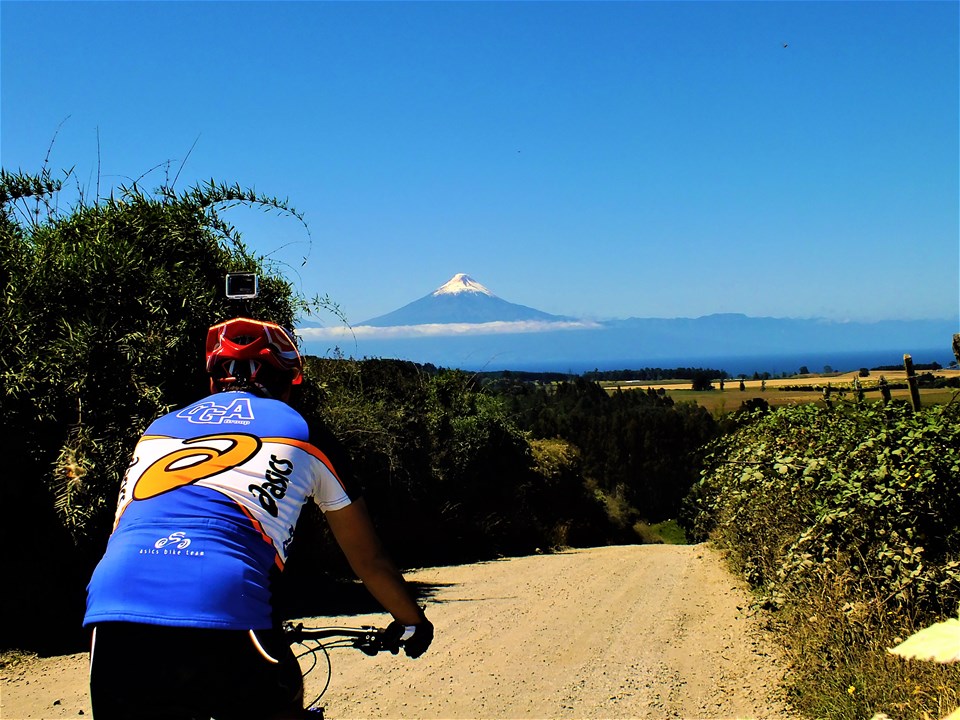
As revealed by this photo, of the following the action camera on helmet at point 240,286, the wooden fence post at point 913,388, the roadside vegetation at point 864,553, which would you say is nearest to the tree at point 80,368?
the action camera on helmet at point 240,286

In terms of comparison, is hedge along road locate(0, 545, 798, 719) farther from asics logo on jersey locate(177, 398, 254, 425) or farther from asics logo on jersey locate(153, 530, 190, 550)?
asics logo on jersey locate(153, 530, 190, 550)

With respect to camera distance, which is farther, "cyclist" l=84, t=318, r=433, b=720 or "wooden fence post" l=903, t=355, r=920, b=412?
"wooden fence post" l=903, t=355, r=920, b=412

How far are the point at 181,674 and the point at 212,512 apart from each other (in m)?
0.44

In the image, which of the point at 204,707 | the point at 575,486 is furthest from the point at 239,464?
the point at 575,486

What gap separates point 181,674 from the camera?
7.14 ft

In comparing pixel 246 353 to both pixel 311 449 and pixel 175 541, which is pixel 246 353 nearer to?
pixel 311 449

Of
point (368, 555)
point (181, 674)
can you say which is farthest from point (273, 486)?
point (181, 674)

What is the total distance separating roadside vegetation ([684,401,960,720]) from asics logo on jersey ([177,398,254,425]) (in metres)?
3.81

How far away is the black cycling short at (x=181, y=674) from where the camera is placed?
2162 millimetres

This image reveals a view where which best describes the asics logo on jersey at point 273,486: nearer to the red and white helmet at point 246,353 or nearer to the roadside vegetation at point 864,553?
the red and white helmet at point 246,353

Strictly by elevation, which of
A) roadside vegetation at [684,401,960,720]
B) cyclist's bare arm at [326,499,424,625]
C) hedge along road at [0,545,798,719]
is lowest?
hedge along road at [0,545,798,719]

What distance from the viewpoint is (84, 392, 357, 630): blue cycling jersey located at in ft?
7.38

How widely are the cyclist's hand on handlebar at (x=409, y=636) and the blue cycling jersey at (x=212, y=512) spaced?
51 cm

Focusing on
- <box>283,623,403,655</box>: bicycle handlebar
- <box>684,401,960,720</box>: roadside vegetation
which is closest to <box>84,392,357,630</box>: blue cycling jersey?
<box>283,623,403,655</box>: bicycle handlebar
